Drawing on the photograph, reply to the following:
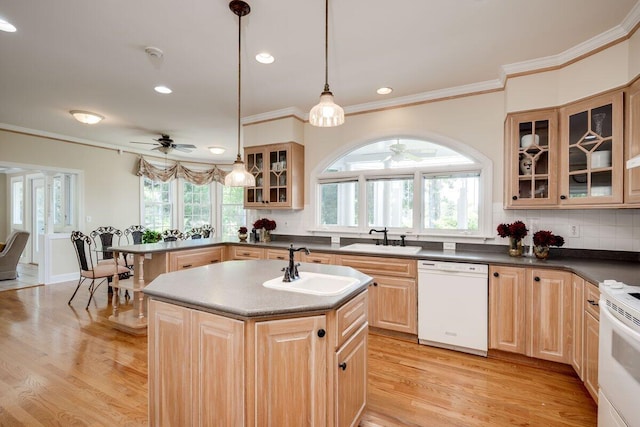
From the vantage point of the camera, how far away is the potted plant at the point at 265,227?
14.6ft

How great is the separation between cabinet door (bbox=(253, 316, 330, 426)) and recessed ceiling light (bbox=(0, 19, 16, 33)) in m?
2.96

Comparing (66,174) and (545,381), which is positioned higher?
(66,174)

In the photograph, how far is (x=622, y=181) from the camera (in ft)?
7.53

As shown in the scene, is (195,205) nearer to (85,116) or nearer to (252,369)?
Result: (85,116)

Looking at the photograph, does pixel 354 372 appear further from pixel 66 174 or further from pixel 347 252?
pixel 66 174

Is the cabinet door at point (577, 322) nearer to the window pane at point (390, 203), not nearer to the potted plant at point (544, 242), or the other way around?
the potted plant at point (544, 242)

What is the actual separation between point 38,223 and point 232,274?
787 centimetres

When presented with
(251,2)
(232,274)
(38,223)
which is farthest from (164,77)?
(38,223)

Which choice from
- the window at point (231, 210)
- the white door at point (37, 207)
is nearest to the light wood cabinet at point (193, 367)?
the window at point (231, 210)

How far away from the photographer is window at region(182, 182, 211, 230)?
24.5ft

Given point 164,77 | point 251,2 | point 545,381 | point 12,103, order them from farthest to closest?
point 12,103 → point 164,77 → point 545,381 → point 251,2

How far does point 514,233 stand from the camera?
2.88 m

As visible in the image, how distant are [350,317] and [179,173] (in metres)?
6.65

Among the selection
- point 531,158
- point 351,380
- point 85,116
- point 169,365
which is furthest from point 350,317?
point 85,116
